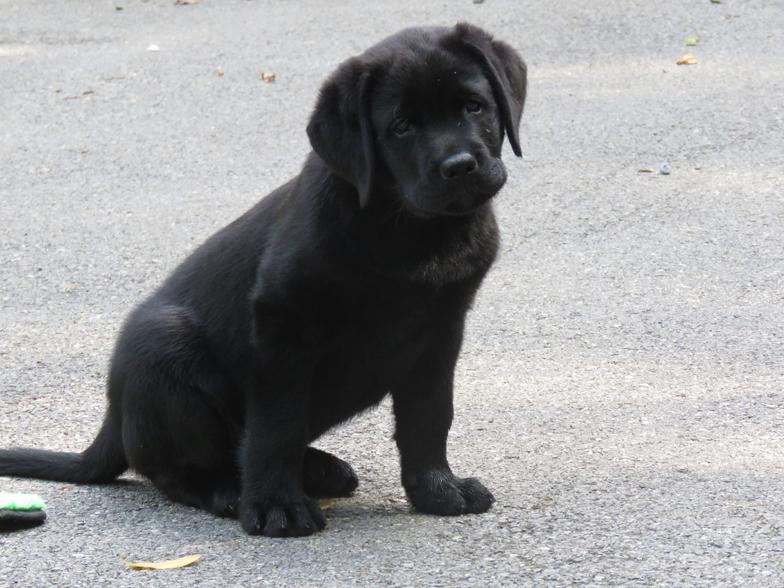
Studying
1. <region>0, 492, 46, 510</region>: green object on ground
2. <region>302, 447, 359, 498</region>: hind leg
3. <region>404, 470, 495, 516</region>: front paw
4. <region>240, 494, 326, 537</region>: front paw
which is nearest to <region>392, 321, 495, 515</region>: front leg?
<region>404, 470, 495, 516</region>: front paw

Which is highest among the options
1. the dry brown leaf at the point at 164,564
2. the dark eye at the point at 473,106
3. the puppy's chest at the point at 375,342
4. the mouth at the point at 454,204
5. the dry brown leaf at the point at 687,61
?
the dark eye at the point at 473,106

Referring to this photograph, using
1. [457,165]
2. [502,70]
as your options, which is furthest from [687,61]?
[457,165]

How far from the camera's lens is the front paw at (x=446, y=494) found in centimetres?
407

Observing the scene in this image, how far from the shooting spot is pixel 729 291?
6.22 metres

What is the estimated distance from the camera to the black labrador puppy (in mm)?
A: 3779

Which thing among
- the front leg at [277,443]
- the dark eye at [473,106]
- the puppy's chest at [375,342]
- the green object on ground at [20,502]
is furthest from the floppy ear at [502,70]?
the green object on ground at [20,502]

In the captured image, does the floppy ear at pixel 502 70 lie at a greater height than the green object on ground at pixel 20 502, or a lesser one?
greater

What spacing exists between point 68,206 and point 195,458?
4028 mm

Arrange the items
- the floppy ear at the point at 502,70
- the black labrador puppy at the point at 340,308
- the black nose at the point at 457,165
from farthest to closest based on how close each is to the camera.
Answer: the floppy ear at the point at 502,70, the black labrador puppy at the point at 340,308, the black nose at the point at 457,165

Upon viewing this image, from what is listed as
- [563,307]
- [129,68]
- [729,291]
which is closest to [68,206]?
[129,68]

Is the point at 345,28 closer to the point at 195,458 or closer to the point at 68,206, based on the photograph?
the point at 68,206

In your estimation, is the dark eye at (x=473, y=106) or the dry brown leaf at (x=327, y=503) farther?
the dry brown leaf at (x=327, y=503)

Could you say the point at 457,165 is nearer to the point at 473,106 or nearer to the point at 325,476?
the point at 473,106

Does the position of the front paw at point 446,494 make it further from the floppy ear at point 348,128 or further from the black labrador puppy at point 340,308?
the floppy ear at point 348,128
